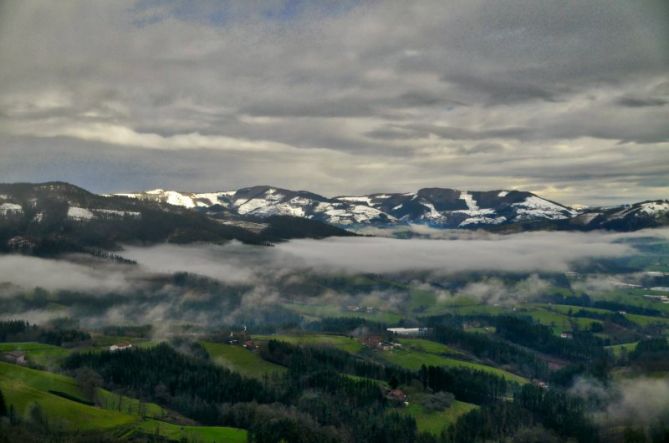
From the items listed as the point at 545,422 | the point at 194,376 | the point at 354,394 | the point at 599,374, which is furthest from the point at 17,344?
the point at 599,374

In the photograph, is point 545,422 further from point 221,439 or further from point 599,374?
point 221,439

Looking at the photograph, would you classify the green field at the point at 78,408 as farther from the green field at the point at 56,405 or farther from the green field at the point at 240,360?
the green field at the point at 240,360

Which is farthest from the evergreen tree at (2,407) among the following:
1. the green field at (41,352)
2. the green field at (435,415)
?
the green field at (435,415)

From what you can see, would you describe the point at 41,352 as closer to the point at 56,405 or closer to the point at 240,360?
the point at 240,360

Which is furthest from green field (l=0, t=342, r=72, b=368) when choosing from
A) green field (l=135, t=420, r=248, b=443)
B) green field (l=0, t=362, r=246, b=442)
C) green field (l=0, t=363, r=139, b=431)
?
green field (l=135, t=420, r=248, b=443)

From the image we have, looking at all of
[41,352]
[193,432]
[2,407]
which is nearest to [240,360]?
[41,352]

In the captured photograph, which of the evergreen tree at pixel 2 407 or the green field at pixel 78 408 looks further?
the green field at pixel 78 408

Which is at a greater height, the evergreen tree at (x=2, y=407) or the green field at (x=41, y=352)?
the evergreen tree at (x=2, y=407)
